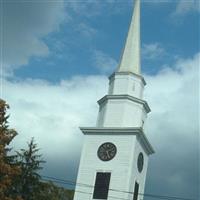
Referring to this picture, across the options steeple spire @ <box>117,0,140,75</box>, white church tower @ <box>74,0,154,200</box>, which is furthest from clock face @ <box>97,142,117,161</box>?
steeple spire @ <box>117,0,140,75</box>

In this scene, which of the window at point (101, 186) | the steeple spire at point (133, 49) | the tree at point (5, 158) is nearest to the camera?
the tree at point (5, 158)

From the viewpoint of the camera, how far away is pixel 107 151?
4884 centimetres

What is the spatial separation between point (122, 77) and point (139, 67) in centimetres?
257

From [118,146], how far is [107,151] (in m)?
1.04

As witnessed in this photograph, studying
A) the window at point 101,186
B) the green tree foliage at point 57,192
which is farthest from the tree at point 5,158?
the green tree foliage at point 57,192

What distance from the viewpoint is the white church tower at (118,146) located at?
4741 centimetres

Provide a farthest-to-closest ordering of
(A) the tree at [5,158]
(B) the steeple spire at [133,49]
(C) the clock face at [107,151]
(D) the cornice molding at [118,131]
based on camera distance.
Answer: (B) the steeple spire at [133,49] → (C) the clock face at [107,151] → (D) the cornice molding at [118,131] → (A) the tree at [5,158]

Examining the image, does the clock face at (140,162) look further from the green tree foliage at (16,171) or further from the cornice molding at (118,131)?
the green tree foliage at (16,171)

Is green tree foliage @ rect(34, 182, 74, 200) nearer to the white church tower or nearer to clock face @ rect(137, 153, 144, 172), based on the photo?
the white church tower

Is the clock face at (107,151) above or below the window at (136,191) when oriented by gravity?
above

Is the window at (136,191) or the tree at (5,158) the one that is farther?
the window at (136,191)

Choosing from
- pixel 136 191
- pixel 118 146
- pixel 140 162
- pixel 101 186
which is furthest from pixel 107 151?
pixel 136 191

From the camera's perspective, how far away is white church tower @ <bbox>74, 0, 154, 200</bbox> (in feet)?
156

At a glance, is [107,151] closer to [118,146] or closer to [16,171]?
[118,146]
